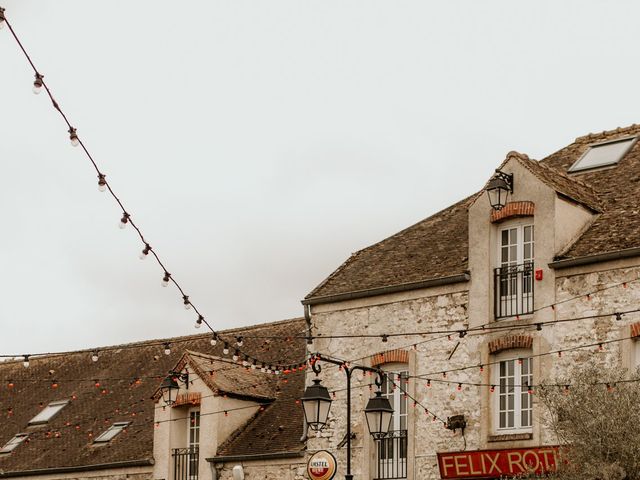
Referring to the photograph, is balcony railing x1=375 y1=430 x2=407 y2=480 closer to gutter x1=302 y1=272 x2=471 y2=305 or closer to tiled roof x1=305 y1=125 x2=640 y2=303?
gutter x1=302 y1=272 x2=471 y2=305

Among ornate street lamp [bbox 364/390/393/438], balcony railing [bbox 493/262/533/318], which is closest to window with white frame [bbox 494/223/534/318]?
balcony railing [bbox 493/262/533/318]

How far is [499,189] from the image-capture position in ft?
74.9

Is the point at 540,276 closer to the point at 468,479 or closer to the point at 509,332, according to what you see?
the point at 509,332

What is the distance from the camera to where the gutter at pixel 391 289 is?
23.1 m

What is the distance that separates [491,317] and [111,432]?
11.6 meters

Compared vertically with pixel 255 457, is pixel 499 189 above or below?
above

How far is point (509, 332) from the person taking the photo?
882 inches

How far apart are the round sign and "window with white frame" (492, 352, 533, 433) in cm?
351

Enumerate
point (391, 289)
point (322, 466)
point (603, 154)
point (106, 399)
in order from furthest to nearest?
point (106, 399) → point (603, 154) → point (322, 466) → point (391, 289)

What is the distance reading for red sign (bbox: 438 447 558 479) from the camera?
2116cm

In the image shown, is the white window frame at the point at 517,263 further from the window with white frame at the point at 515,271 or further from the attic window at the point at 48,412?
the attic window at the point at 48,412

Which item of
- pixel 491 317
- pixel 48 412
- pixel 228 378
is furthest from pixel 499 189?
pixel 48 412

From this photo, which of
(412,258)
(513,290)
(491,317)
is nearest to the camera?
(491,317)

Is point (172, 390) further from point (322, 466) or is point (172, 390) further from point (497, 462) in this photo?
point (497, 462)
